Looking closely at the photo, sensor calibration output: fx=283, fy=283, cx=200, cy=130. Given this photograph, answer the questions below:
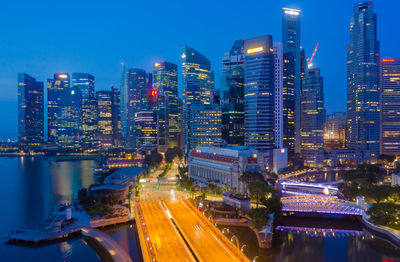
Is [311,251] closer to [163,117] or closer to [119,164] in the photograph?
[119,164]

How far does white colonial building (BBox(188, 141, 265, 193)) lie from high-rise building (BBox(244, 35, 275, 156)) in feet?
71.6

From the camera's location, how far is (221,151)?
3098 inches

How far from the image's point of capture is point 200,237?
35.5 meters

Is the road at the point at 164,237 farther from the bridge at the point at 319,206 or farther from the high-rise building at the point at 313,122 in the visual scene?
the high-rise building at the point at 313,122

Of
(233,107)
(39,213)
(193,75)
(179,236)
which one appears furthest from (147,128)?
(179,236)

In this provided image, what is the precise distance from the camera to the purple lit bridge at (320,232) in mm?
47906

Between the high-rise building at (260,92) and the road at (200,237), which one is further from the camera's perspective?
the high-rise building at (260,92)

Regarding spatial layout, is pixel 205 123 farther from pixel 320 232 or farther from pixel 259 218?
pixel 259 218

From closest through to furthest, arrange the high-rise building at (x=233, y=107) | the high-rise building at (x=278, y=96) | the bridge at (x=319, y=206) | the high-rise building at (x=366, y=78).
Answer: the bridge at (x=319, y=206), the high-rise building at (x=278, y=96), the high-rise building at (x=233, y=107), the high-rise building at (x=366, y=78)

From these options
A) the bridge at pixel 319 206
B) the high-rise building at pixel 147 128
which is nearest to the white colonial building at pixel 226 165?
the bridge at pixel 319 206

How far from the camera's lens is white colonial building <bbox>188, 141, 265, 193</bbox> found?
68.8 meters

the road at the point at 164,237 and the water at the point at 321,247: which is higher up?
the road at the point at 164,237

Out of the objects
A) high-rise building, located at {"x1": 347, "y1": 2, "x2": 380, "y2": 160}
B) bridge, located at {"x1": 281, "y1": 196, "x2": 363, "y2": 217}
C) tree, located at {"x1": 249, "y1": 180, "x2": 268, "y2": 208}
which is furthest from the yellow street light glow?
high-rise building, located at {"x1": 347, "y1": 2, "x2": 380, "y2": 160}

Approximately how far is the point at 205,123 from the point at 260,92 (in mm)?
35013
